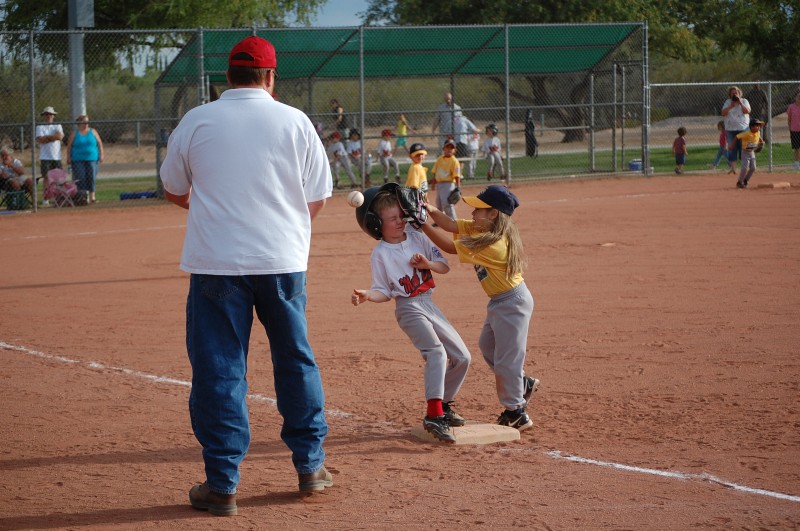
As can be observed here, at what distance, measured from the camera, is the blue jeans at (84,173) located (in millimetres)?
21094

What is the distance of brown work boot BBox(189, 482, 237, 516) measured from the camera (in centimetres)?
465

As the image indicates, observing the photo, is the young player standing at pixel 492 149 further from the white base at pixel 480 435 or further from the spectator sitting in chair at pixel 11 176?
the white base at pixel 480 435

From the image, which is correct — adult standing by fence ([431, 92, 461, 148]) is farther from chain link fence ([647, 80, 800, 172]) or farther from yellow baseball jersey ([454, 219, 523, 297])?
yellow baseball jersey ([454, 219, 523, 297])

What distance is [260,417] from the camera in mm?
6516

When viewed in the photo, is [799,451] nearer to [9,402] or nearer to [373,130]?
[9,402]

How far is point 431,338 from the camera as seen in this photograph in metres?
5.87

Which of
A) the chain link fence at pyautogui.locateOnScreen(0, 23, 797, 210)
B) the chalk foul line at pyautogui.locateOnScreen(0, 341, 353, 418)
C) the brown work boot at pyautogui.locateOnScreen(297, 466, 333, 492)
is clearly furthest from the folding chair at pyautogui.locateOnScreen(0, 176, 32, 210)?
the brown work boot at pyautogui.locateOnScreen(297, 466, 333, 492)

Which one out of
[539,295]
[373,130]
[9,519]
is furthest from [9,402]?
[373,130]

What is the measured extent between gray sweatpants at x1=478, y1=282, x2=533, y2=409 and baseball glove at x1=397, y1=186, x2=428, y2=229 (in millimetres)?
716

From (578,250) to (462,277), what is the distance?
2.38 meters

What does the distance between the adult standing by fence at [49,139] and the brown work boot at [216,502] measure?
1693 centimetres

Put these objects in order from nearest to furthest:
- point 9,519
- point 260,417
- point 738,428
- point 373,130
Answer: point 9,519, point 738,428, point 260,417, point 373,130

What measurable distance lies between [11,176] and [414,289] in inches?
649

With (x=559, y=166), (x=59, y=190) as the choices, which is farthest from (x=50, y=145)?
(x=559, y=166)
